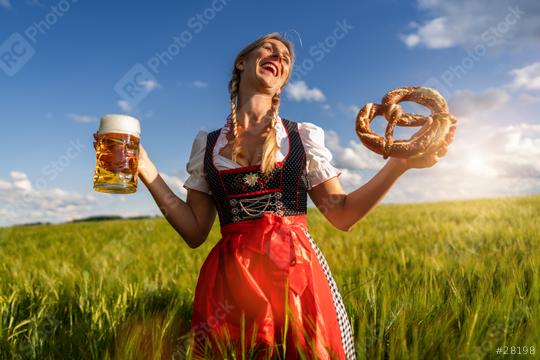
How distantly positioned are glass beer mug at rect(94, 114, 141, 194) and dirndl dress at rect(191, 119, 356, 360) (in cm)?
36

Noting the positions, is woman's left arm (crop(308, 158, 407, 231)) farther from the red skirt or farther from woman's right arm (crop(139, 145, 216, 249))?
woman's right arm (crop(139, 145, 216, 249))

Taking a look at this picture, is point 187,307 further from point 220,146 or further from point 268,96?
point 268,96

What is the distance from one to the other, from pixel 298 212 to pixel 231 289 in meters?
0.48

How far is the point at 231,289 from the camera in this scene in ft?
5.69

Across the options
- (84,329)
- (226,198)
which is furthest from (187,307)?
(226,198)

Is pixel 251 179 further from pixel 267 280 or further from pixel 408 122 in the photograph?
pixel 408 122

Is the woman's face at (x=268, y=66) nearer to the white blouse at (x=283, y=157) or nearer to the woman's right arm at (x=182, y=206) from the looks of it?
the white blouse at (x=283, y=157)

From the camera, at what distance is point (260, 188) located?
1904mm

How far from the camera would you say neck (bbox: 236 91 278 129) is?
2.21 m

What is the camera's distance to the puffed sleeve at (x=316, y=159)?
6.69 ft

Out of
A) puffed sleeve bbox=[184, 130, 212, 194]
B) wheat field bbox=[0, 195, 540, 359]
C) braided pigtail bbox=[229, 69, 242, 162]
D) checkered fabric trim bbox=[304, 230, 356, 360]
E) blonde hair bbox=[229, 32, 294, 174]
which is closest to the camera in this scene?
wheat field bbox=[0, 195, 540, 359]

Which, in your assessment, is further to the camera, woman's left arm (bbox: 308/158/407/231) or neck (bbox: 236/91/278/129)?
neck (bbox: 236/91/278/129)

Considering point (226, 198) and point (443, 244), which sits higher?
point (226, 198)

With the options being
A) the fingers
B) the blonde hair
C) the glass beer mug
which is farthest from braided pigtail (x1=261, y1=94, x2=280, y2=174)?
the fingers
